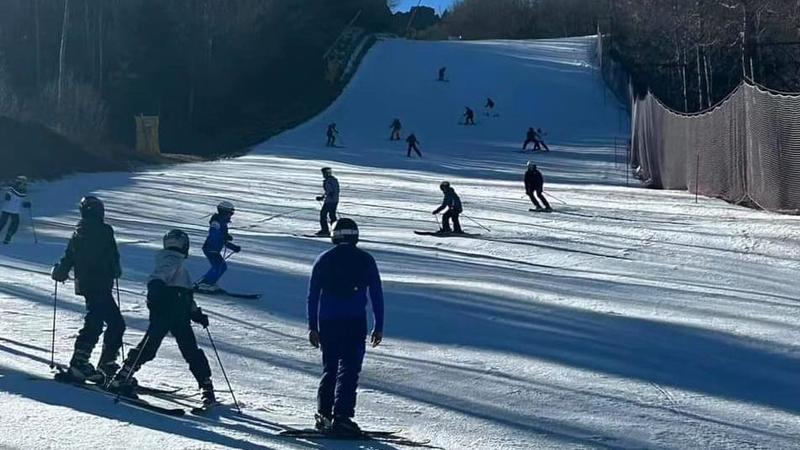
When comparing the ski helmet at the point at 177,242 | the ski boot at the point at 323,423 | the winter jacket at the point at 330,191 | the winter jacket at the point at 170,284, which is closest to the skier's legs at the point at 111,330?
the winter jacket at the point at 170,284

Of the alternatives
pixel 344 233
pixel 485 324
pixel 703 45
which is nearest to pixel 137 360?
pixel 344 233

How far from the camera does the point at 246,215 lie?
27.4m

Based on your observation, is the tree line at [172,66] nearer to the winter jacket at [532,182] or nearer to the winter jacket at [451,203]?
the winter jacket at [532,182]

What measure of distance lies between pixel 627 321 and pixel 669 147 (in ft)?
66.8

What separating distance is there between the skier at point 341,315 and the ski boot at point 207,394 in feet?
4.03

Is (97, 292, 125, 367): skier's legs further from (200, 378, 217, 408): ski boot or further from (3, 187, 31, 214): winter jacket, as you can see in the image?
(3, 187, 31, 214): winter jacket

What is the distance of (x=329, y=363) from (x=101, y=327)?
2.67 meters

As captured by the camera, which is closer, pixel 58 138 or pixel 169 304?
pixel 169 304

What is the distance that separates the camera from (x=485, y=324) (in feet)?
44.5

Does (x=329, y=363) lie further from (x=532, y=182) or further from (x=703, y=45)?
(x=703, y=45)

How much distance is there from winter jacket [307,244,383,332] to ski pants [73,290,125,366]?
8.15ft

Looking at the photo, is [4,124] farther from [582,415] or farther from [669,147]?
[582,415]

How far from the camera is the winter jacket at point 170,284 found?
31.0 feet

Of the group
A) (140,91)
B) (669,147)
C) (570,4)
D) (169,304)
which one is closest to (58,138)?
(669,147)
